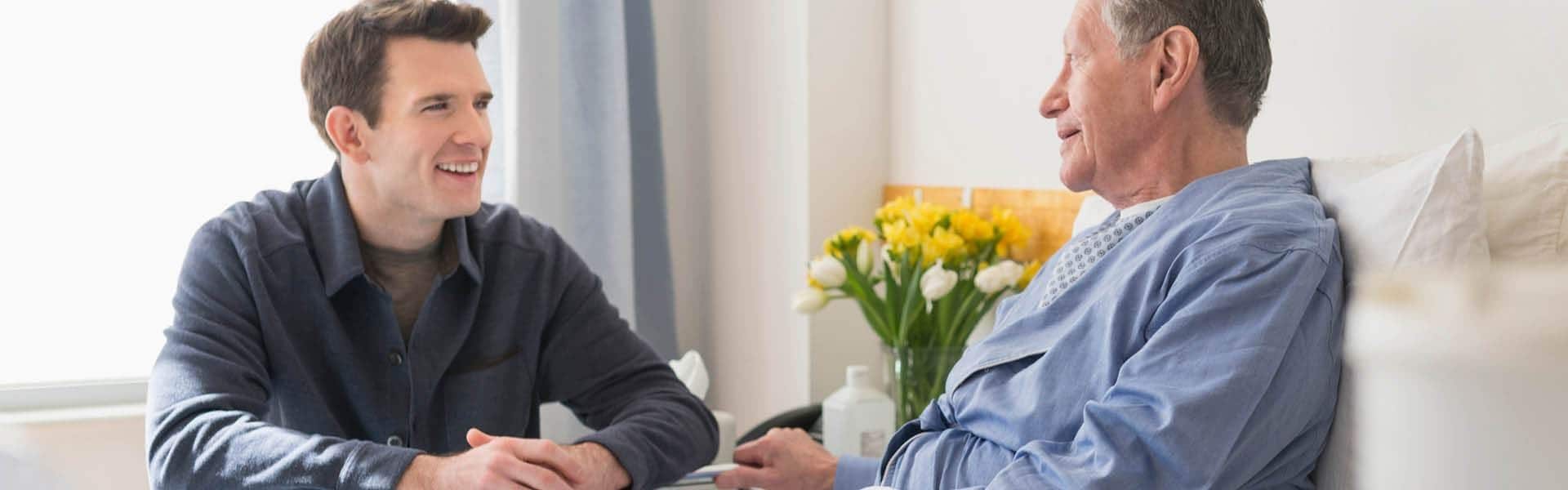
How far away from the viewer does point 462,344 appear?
1.72 meters

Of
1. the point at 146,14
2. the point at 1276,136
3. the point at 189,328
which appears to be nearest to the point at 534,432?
the point at 189,328

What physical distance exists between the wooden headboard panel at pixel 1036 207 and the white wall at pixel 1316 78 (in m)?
0.02

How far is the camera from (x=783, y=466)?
5.39ft

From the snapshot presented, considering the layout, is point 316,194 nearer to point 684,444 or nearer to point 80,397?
point 684,444

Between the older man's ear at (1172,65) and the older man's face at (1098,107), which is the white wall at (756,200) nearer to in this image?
the older man's face at (1098,107)

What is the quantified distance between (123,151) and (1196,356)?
2356mm

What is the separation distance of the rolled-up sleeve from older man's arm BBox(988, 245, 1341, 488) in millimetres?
823

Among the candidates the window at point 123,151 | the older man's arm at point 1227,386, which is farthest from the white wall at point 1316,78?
the window at point 123,151

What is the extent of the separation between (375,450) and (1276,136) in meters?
1.23

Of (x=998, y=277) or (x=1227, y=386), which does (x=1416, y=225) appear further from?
(x=998, y=277)

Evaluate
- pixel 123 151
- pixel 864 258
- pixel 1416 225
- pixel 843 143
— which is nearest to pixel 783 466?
pixel 864 258

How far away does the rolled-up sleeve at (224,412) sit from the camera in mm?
1402

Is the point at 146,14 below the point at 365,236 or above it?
above

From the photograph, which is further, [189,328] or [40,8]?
[40,8]
